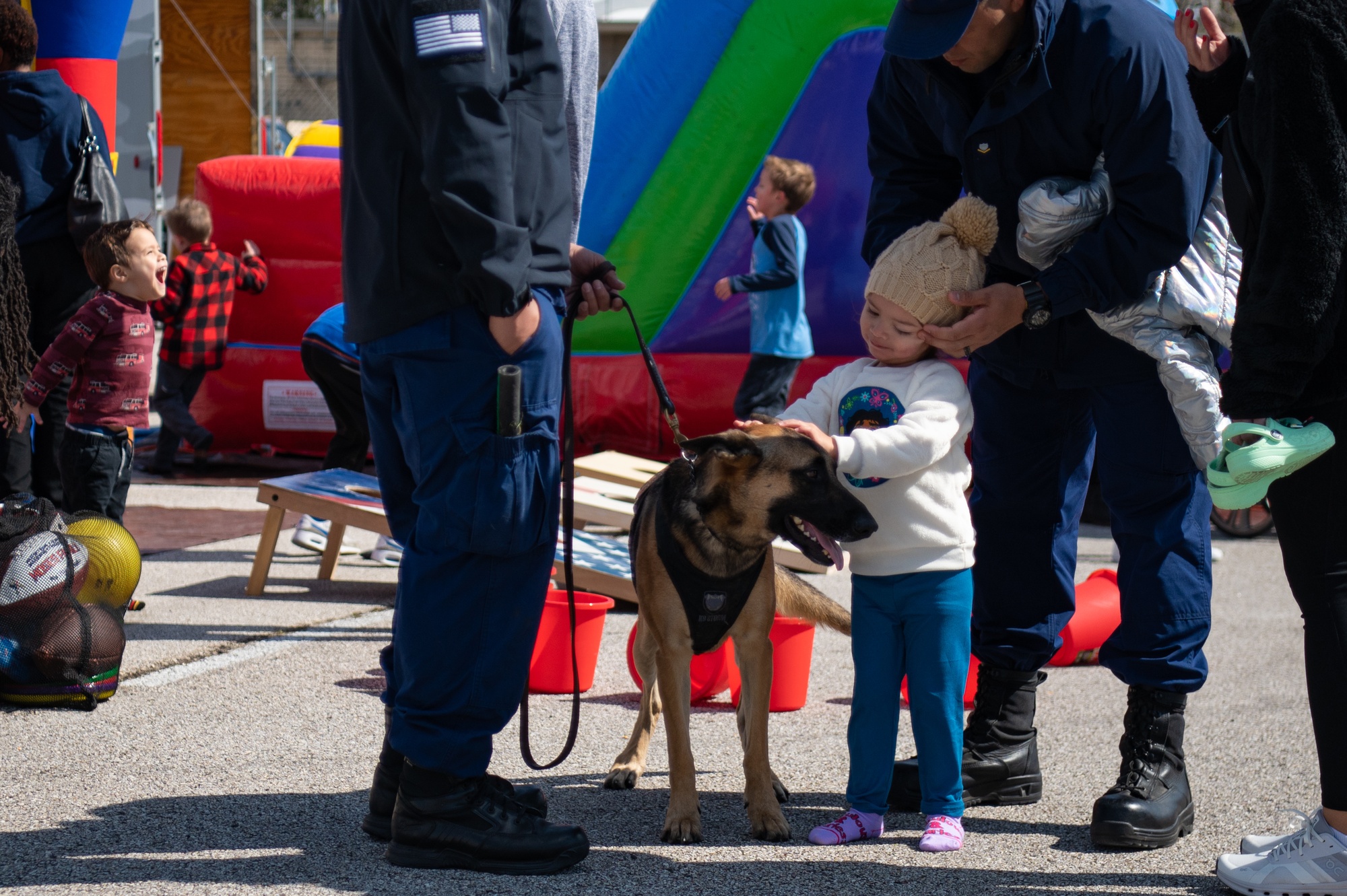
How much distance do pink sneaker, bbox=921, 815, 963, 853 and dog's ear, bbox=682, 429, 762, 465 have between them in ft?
3.27

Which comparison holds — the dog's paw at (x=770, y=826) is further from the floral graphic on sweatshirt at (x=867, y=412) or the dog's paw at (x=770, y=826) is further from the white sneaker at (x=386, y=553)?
the white sneaker at (x=386, y=553)

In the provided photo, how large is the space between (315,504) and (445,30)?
12.5ft

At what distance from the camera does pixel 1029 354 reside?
3467mm

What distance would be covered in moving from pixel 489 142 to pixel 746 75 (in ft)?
23.3

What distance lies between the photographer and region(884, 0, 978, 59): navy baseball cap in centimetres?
308

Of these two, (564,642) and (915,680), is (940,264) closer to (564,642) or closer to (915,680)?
(915,680)

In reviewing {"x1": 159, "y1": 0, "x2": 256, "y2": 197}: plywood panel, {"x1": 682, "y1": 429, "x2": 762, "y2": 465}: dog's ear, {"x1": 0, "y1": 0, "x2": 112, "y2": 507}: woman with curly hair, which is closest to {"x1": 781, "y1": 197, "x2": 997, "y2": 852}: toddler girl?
{"x1": 682, "y1": 429, "x2": 762, "y2": 465}: dog's ear

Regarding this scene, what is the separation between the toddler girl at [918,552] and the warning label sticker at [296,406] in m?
7.34

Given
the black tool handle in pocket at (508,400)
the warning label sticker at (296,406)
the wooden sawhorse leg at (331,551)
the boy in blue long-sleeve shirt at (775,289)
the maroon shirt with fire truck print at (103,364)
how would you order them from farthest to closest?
the warning label sticker at (296,406) < the boy in blue long-sleeve shirt at (775,289) < the wooden sawhorse leg at (331,551) < the maroon shirt with fire truck print at (103,364) < the black tool handle in pocket at (508,400)

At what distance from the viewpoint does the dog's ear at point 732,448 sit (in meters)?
3.26

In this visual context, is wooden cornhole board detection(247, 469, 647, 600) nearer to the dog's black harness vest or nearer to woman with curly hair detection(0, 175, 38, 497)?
woman with curly hair detection(0, 175, 38, 497)

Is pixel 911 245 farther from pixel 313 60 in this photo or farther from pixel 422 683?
pixel 313 60

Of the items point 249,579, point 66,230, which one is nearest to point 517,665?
point 249,579

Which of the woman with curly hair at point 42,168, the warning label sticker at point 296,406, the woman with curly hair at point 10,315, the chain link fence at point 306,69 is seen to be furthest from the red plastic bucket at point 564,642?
the chain link fence at point 306,69
